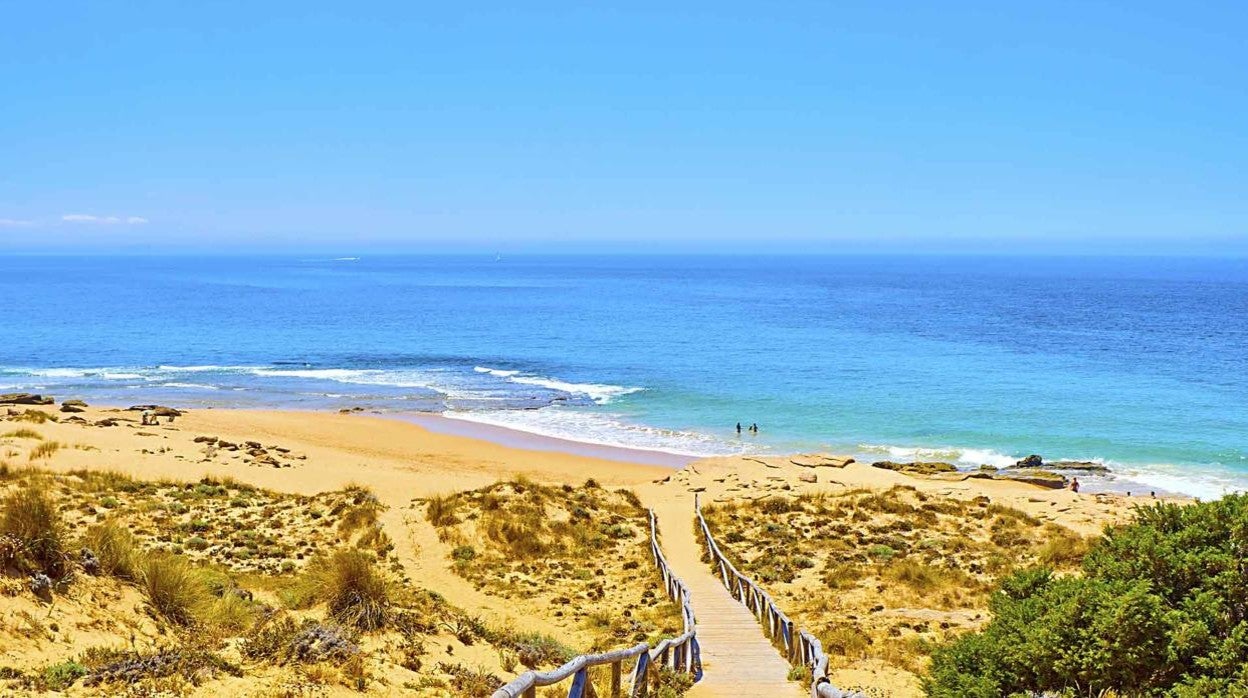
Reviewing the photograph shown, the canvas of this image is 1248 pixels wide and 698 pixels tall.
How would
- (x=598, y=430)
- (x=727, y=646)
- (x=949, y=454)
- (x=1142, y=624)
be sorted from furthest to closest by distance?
(x=598, y=430)
(x=949, y=454)
(x=727, y=646)
(x=1142, y=624)

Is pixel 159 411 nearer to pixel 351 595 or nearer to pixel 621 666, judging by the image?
pixel 351 595

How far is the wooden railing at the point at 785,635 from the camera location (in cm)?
878

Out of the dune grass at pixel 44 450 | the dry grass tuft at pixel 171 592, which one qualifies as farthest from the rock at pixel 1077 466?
the dune grass at pixel 44 450

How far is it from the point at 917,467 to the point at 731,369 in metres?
25.2

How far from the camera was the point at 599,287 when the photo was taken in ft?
511

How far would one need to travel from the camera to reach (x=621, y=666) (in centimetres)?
1123

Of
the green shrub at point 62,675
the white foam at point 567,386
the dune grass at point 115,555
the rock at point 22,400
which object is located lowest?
the white foam at point 567,386

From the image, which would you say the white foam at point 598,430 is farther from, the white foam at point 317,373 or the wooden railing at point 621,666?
the wooden railing at point 621,666

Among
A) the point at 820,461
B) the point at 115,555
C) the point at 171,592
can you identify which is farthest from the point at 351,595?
the point at 820,461

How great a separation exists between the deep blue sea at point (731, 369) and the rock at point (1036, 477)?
232 cm

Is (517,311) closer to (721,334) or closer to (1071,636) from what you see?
(721,334)

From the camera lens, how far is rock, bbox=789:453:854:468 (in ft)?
110

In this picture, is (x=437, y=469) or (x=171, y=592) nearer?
(x=171, y=592)

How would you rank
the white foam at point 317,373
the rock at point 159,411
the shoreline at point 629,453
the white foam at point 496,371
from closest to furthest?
Result: 1. the shoreline at point 629,453
2. the rock at point 159,411
3. the white foam at point 317,373
4. the white foam at point 496,371
